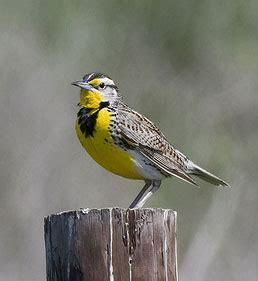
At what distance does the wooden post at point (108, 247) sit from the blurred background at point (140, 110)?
3.07 m

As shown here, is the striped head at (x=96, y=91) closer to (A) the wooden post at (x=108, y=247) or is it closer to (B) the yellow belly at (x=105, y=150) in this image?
(B) the yellow belly at (x=105, y=150)

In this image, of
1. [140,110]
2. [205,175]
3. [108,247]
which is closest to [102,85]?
[205,175]

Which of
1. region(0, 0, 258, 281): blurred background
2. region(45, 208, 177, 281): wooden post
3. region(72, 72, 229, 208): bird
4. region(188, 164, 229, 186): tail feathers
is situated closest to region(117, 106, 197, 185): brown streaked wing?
region(72, 72, 229, 208): bird

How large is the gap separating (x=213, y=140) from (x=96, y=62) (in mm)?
878

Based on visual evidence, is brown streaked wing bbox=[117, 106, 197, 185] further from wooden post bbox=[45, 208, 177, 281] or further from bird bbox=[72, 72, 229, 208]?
wooden post bbox=[45, 208, 177, 281]

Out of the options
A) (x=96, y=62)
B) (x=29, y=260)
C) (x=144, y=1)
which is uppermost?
(x=144, y=1)

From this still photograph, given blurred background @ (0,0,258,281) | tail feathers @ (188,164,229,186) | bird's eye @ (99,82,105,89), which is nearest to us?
bird's eye @ (99,82,105,89)

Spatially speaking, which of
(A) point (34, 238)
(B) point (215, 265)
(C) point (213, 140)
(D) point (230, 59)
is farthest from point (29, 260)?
(D) point (230, 59)

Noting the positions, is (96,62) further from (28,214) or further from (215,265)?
(215,265)

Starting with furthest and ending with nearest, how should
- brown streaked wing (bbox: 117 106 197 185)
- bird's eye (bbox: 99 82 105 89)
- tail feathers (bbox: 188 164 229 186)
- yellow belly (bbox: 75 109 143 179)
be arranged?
tail feathers (bbox: 188 164 229 186) < bird's eye (bbox: 99 82 105 89) < brown streaked wing (bbox: 117 106 197 185) < yellow belly (bbox: 75 109 143 179)

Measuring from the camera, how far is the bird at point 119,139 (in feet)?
16.0

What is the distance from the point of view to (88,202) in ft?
24.5

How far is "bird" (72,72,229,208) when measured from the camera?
16.0ft

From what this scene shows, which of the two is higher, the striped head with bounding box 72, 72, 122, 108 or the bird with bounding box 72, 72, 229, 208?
the striped head with bounding box 72, 72, 122, 108
